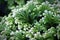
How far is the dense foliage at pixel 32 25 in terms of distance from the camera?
200 cm

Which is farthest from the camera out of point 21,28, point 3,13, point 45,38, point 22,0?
point 3,13

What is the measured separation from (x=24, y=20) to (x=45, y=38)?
41cm

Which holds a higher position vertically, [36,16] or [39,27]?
[36,16]

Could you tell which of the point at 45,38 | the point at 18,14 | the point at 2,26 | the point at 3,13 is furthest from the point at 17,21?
the point at 3,13

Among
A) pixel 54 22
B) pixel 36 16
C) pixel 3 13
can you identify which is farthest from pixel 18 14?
pixel 3 13

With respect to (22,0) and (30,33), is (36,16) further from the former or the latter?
(22,0)

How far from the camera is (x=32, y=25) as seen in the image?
2217mm

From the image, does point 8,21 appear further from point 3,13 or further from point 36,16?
point 3,13

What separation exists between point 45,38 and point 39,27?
154 millimetres

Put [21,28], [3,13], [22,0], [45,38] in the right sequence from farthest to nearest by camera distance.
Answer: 1. [3,13]
2. [22,0]
3. [21,28]
4. [45,38]

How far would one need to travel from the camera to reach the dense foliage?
2.00m

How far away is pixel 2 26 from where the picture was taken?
7.59 ft

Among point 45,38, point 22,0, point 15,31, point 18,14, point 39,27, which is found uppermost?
point 22,0

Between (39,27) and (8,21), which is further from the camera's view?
(8,21)
